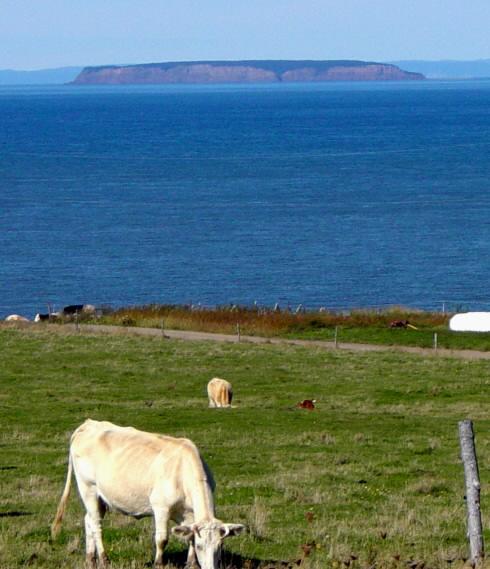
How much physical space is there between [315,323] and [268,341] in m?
5.42

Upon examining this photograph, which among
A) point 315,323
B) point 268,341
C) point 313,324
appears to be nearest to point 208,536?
point 268,341

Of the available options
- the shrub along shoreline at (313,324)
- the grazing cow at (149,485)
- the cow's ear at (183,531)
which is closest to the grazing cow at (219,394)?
the grazing cow at (149,485)

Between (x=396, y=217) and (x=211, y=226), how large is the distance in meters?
19.2

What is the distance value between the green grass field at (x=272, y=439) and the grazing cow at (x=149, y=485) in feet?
2.21

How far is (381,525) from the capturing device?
15.7 meters

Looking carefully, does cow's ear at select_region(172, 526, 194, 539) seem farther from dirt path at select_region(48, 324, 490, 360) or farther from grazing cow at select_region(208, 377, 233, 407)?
dirt path at select_region(48, 324, 490, 360)

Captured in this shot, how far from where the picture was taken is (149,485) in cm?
1220

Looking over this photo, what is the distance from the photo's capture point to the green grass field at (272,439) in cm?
1435

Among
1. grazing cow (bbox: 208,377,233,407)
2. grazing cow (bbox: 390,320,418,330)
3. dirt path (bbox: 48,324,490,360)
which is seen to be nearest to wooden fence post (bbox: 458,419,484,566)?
grazing cow (bbox: 208,377,233,407)

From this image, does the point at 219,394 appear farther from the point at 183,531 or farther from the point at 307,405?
the point at 183,531

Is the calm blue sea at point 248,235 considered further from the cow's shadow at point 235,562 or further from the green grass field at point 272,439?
the cow's shadow at point 235,562

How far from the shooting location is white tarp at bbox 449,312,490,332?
54050mm

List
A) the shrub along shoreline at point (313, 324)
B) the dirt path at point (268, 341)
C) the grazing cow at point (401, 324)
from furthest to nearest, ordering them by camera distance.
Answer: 1. the grazing cow at point (401, 324)
2. the shrub along shoreline at point (313, 324)
3. the dirt path at point (268, 341)

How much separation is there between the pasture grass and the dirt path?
0.91m
